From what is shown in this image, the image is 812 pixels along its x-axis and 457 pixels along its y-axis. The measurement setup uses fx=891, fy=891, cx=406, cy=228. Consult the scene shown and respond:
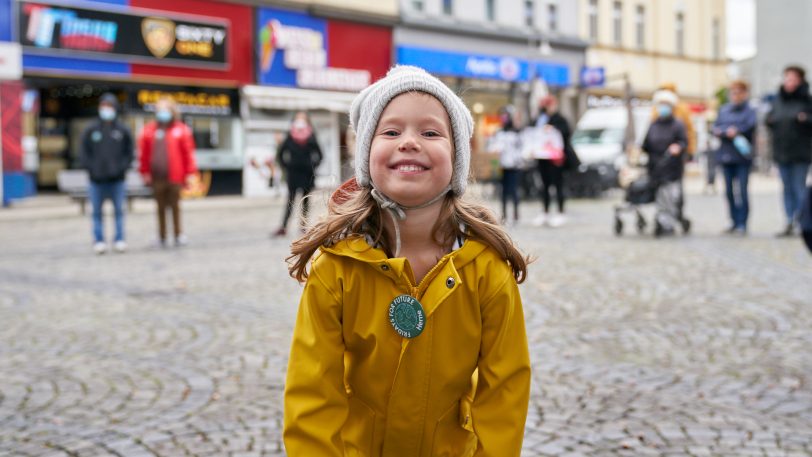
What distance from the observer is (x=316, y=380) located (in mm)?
2107

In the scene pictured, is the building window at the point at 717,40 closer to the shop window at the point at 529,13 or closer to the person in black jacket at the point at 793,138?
the shop window at the point at 529,13

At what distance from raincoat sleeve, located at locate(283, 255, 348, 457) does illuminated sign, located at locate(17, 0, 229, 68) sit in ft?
69.6

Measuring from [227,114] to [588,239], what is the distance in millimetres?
15685

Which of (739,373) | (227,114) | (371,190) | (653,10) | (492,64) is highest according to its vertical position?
(653,10)

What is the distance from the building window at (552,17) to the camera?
36.5m

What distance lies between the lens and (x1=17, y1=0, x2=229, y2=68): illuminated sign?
21.2 metres

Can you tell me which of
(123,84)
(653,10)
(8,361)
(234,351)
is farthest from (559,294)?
(653,10)

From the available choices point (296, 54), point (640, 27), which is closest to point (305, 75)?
point (296, 54)

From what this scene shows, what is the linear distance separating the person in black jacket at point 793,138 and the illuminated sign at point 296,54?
1698 cm

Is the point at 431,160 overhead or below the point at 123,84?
below

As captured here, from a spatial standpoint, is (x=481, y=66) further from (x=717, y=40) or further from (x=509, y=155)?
(x=509, y=155)

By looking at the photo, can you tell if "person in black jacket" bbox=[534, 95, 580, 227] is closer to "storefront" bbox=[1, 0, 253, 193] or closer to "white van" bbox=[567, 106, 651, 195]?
"white van" bbox=[567, 106, 651, 195]

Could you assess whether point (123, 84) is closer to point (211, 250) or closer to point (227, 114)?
point (227, 114)

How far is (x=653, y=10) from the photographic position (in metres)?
40.6
